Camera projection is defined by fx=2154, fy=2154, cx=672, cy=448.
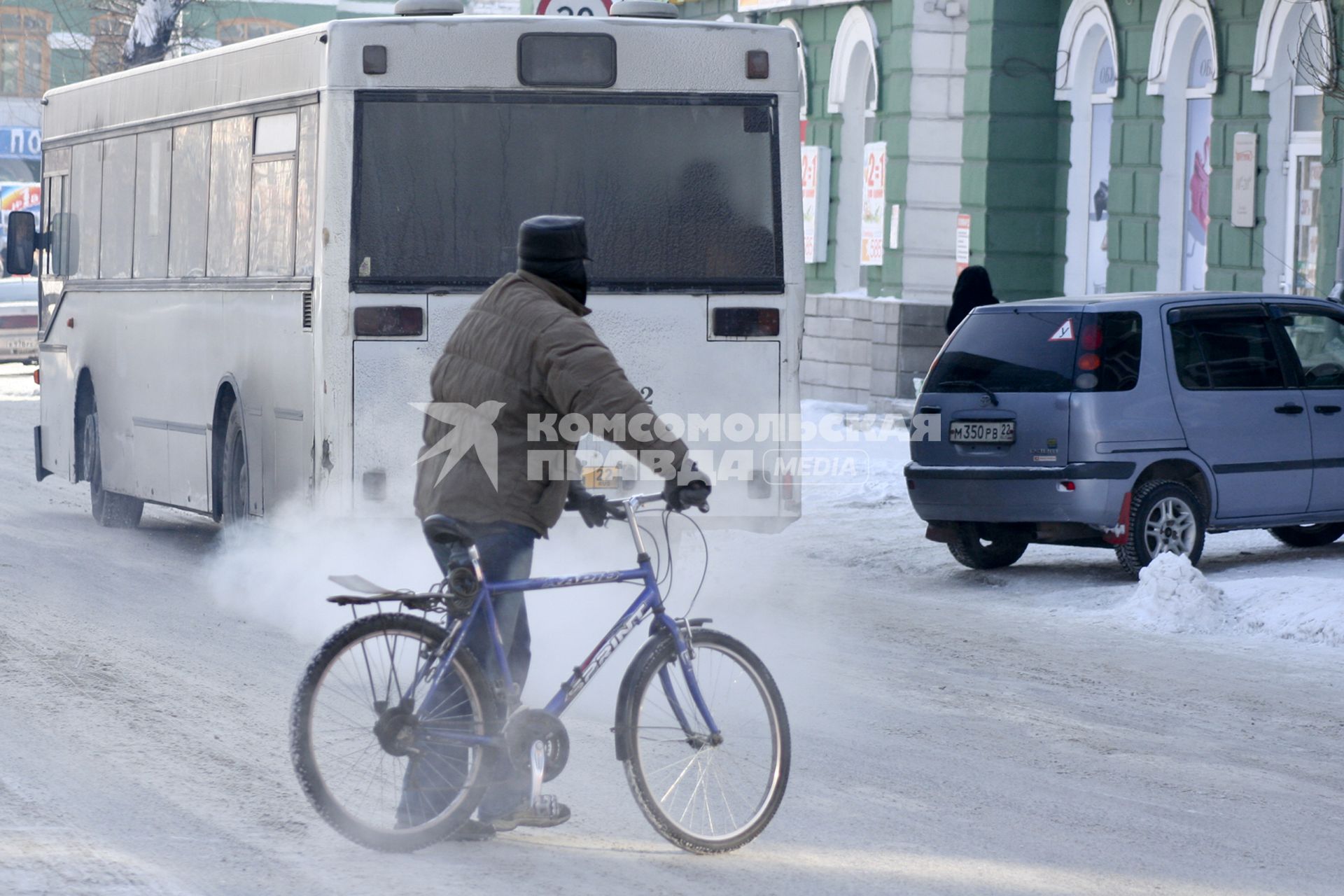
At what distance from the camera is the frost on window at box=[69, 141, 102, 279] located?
15.2 m

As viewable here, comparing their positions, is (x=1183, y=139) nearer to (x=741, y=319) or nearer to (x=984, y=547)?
(x=984, y=547)

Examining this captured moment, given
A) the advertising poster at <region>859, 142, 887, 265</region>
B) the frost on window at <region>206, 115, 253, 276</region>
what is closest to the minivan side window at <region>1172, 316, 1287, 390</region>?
the frost on window at <region>206, 115, 253, 276</region>

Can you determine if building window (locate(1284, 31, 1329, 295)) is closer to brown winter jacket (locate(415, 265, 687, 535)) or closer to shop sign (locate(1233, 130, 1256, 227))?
shop sign (locate(1233, 130, 1256, 227))

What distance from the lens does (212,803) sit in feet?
21.8

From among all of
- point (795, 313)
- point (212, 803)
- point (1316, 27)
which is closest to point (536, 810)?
point (212, 803)

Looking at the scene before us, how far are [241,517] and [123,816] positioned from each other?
6068 mm

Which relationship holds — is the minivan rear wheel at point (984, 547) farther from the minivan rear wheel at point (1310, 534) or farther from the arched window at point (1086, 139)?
the arched window at point (1086, 139)

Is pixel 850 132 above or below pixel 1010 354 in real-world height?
above

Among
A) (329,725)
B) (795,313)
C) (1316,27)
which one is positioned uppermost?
(1316,27)

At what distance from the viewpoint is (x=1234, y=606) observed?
11094 mm

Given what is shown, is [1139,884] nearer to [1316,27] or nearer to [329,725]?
[329,725]

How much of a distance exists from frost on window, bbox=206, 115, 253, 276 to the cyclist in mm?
6223

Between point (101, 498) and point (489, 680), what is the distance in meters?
10.2

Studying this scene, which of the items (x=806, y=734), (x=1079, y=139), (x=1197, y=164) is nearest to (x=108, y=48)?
(x=1079, y=139)
